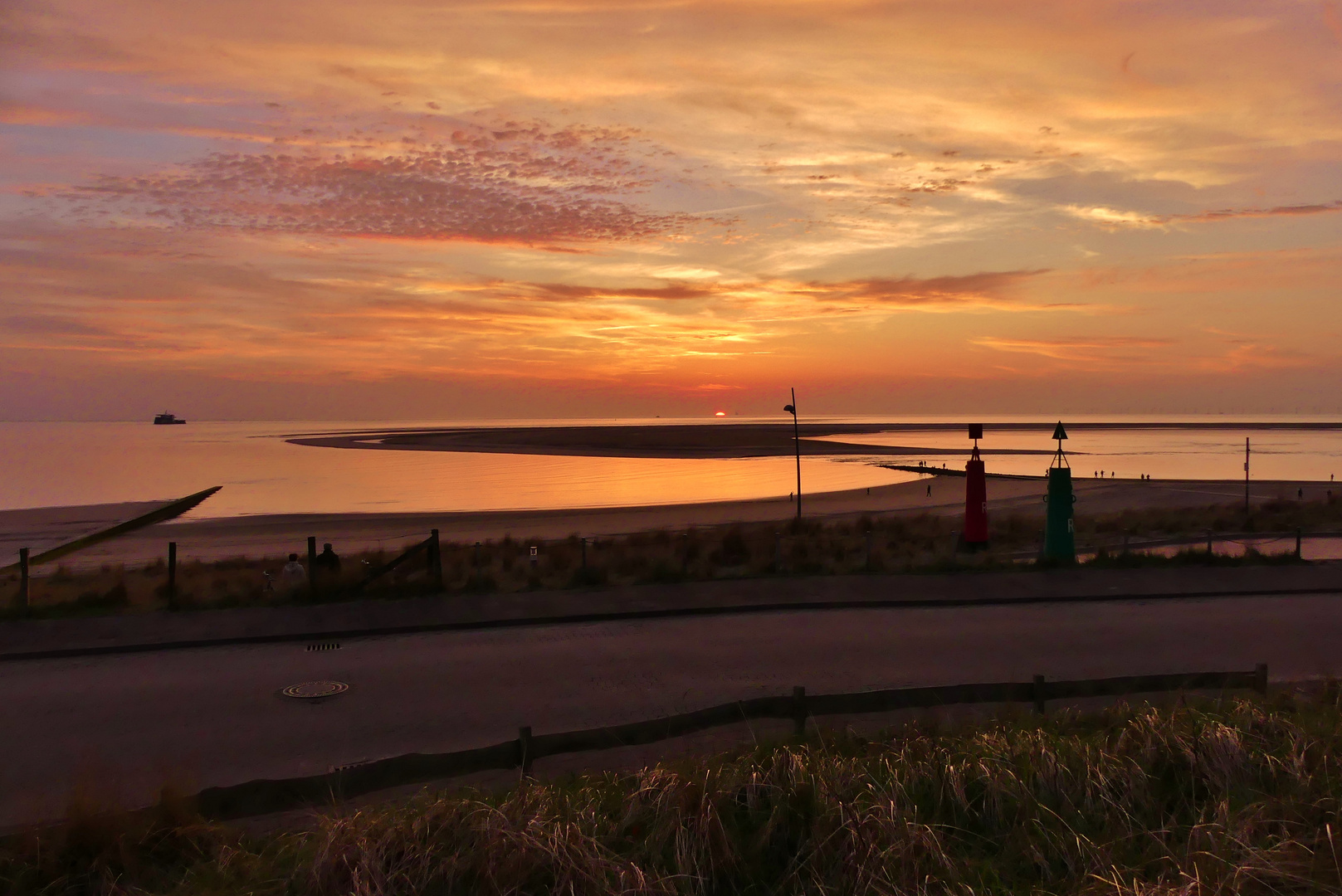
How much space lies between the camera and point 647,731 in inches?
324

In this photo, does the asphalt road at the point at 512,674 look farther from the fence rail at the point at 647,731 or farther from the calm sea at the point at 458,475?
the calm sea at the point at 458,475

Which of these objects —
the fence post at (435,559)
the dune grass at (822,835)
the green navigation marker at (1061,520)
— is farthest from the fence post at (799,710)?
the green navigation marker at (1061,520)

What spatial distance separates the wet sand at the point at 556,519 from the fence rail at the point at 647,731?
24.0m

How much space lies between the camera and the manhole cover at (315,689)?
10867 millimetres

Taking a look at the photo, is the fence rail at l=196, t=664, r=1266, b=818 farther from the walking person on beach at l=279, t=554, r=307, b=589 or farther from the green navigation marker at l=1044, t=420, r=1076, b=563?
the walking person on beach at l=279, t=554, r=307, b=589

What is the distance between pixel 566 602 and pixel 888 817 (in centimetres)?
1106

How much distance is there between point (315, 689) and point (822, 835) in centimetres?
763

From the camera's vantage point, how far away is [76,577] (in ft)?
75.0

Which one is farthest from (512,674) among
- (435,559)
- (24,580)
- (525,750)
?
(24,580)

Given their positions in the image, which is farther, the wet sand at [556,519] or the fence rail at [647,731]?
the wet sand at [556,519]

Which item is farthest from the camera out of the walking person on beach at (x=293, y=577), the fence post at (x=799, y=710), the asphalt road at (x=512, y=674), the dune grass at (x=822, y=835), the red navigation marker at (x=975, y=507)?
the red navigation marker at (x=975, y=507)

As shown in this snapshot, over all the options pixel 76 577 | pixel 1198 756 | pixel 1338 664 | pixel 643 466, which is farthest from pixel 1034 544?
pixel 643 466

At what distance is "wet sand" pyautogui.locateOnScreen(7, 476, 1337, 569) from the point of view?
3300cm

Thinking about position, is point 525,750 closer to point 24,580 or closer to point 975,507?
point 24,580
